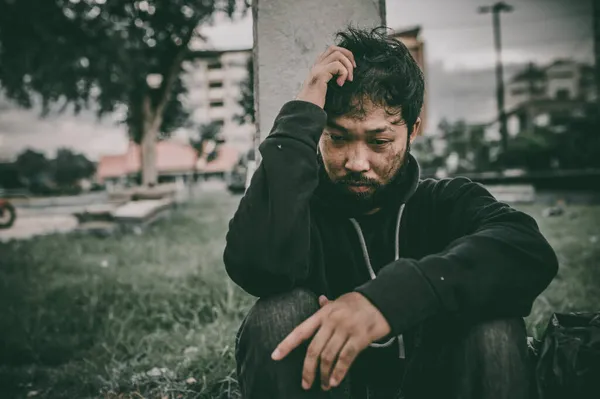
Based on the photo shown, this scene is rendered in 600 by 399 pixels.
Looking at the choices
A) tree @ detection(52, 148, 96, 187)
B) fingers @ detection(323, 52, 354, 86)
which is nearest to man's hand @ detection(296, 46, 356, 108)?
fingers @ detection(323, 52, 354, 86)

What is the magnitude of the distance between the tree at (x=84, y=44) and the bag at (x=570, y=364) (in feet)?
32.4

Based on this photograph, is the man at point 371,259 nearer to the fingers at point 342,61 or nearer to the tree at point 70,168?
the fingers at point 342,61

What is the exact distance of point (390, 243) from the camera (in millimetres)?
1779

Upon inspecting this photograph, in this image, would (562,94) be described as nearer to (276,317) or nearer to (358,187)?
(358,187)

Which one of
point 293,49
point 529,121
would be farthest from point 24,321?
point 529,121

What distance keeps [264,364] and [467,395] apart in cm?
58

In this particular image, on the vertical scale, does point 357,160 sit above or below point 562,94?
below

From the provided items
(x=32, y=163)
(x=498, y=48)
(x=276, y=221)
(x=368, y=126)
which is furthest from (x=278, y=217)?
(x=32, y=163)

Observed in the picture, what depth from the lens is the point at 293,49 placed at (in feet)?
8.43

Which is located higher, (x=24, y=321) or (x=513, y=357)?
(x=513, y=357)

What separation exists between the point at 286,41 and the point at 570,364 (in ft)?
Answer: 6.56

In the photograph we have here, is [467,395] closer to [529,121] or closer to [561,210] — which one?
[561,210]

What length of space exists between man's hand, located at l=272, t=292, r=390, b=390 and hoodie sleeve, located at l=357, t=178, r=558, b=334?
0.12 ft

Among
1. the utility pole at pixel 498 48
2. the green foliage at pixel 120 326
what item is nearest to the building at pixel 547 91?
the utility pole at pixel 498 48
